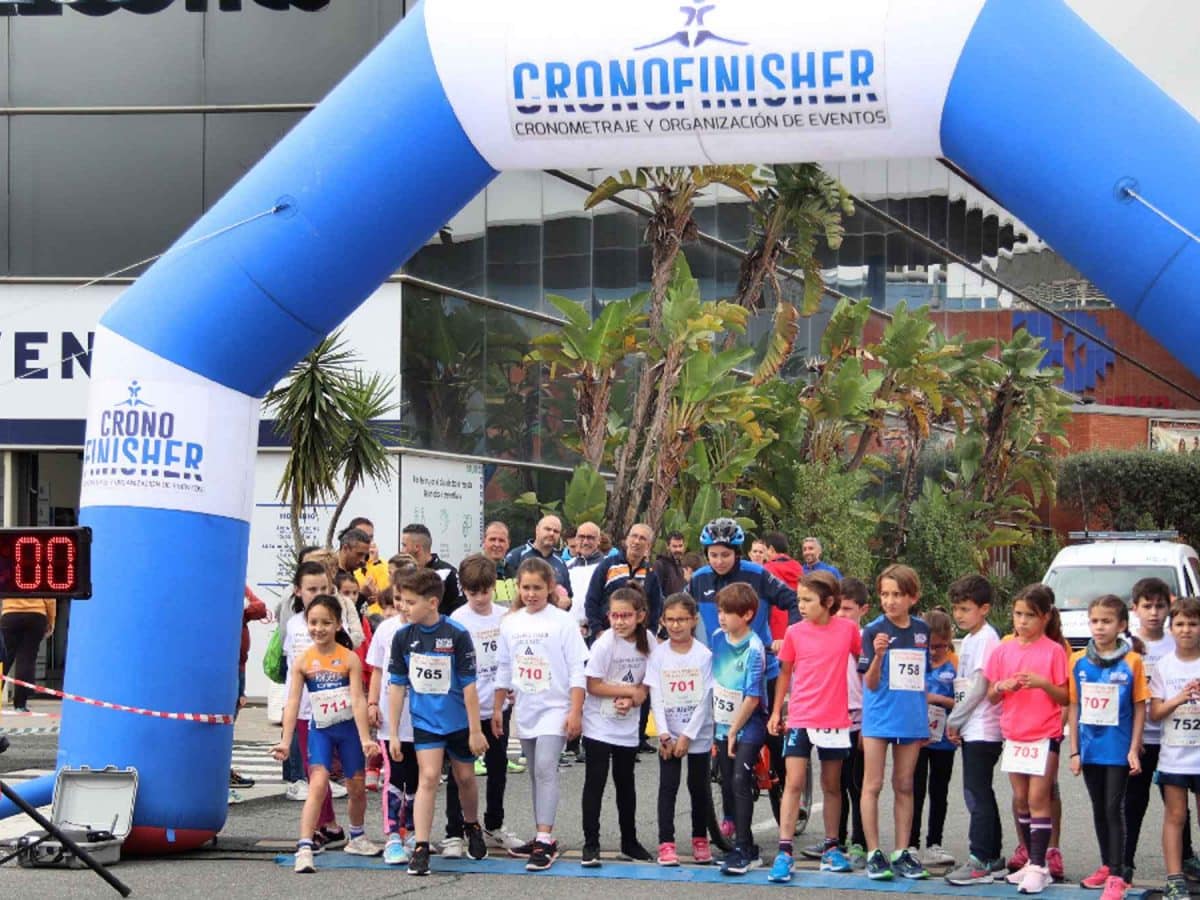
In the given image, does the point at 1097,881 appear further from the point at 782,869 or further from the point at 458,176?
the point at 458,176

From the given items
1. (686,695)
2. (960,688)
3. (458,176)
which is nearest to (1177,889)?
(960,688)

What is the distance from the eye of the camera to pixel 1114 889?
948 centimetres

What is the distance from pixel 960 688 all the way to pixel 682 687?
155 cm

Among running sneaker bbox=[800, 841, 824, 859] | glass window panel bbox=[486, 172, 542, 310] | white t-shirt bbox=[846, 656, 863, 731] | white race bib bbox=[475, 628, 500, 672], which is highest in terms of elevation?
glass window panel bbox=[486, 172, 542, 310]

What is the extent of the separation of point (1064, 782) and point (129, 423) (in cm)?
853

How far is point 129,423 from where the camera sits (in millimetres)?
10977

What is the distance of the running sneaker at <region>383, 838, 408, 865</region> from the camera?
10852 millimetres

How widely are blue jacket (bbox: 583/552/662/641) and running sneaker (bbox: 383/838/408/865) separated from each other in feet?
12.6

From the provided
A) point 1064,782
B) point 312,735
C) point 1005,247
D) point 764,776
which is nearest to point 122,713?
point 312,735

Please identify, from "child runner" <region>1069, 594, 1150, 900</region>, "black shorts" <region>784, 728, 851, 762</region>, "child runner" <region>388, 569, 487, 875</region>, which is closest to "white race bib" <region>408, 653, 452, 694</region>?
"child runner" <region>388, 569, 487, 875</region>

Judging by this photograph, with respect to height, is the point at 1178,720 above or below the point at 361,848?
above

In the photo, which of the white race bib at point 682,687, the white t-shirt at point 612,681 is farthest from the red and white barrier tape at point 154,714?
the white race bib at point 682,687

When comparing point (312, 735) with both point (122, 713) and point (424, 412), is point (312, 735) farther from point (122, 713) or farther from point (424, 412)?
point (424, 412)

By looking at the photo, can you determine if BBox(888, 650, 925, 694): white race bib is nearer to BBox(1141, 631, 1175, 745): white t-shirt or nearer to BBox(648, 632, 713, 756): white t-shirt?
BBox(648, 632, 713, 756): white t-shirt
